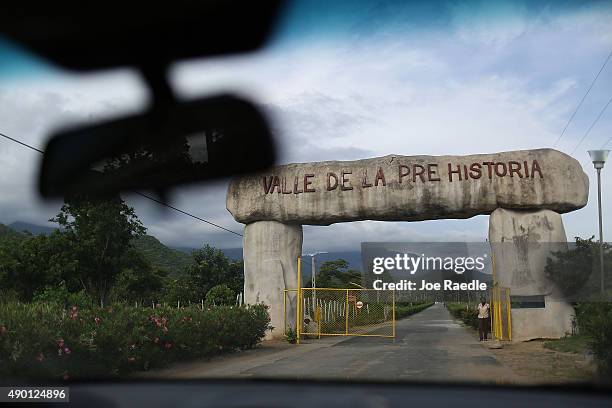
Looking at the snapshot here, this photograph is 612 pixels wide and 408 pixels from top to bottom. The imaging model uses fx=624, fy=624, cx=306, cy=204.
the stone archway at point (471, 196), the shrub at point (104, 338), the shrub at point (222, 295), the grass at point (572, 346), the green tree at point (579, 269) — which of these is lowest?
the grass at point (572, 346)

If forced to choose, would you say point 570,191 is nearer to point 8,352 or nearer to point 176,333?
point 176,333

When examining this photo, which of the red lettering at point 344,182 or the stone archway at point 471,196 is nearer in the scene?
the stone archway at point 471,196

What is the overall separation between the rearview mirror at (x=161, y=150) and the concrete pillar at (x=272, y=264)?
8368 mm

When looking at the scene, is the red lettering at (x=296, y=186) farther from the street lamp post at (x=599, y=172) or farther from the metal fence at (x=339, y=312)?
the street lamp post at (x=599, y=172)

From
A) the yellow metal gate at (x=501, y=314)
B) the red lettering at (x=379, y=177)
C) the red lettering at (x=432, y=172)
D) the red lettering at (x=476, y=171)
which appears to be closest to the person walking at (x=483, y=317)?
the yellow metal gate at (x=501, y=314)

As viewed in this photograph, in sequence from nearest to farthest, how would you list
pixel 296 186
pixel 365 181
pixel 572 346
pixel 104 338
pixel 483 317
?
1. pixel 104 338
2. pixel 572 346
3. pixel 365 181
4. pixel 296 186
5. pixel 483 317

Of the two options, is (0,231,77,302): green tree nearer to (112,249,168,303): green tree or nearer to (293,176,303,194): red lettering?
(112,249,168,303): green tree

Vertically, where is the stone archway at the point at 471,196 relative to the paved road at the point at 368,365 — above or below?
above

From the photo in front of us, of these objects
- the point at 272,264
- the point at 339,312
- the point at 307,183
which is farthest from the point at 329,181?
the point at 339,312

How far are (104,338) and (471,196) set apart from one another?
7973mm

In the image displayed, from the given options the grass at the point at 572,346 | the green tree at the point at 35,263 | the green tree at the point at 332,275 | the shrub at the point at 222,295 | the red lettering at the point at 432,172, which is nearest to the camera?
the grass at the point at 572,346

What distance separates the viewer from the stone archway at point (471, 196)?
12555 millimetres

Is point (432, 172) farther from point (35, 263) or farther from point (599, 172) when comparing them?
point (35, 263)

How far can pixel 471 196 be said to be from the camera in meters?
12.7
